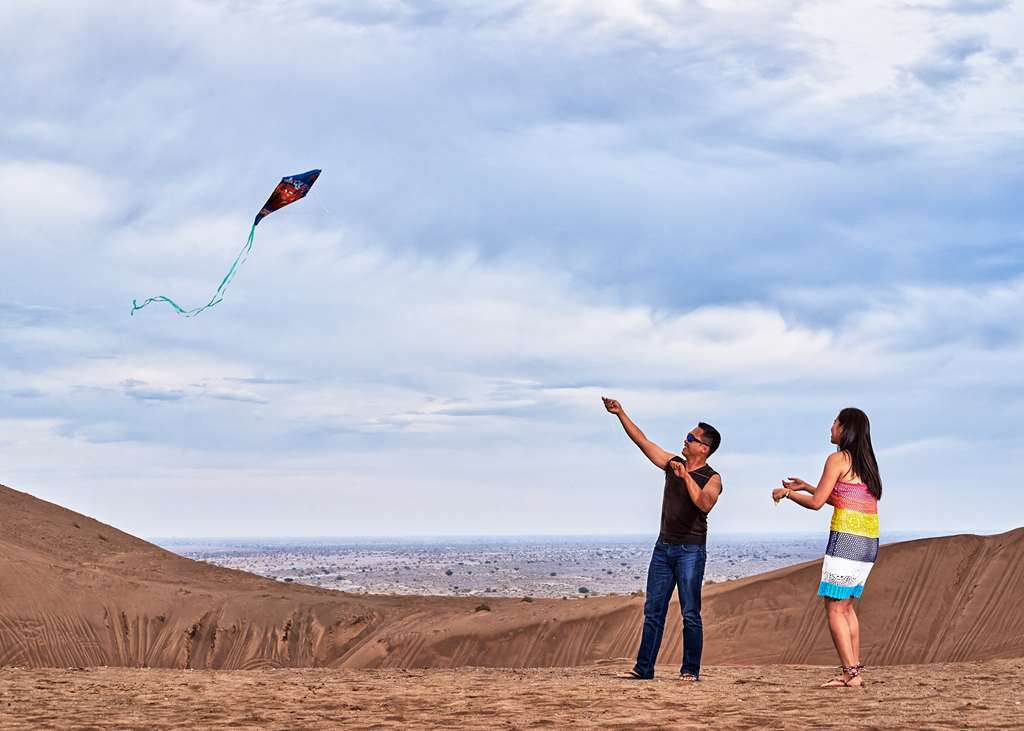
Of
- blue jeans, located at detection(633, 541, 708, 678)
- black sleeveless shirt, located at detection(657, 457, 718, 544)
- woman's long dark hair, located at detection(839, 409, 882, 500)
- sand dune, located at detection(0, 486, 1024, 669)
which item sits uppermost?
woman's long dark hair, located at detection(839, 409, 882, 500)

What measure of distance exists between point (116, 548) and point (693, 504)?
25.4m

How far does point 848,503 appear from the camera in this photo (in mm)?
9633

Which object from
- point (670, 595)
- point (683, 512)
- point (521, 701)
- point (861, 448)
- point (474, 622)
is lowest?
point (474, 622)

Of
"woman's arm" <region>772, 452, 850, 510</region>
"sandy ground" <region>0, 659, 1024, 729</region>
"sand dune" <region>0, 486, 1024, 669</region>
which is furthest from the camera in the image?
"sand dune" <region>0, 486, 1024, 669</region>

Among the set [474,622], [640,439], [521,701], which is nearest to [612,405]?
[640,439]

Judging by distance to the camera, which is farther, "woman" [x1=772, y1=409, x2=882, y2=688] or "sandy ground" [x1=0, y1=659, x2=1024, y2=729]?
"woman" [x1=772, y1=409, x2=882, y2=688]

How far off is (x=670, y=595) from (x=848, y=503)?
182 cm

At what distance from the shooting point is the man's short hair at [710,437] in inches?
400

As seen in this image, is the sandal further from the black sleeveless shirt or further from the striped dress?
the black sleeveless shirt

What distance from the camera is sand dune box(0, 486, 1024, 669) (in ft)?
55.6

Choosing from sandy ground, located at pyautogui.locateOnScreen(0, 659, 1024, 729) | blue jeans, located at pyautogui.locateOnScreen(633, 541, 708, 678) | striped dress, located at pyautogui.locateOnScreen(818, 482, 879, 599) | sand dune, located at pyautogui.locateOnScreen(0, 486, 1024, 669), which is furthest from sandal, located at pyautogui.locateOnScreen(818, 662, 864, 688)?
sand dune, located at pyautogui.locateOnScreen(0, 486, 1024, 669)

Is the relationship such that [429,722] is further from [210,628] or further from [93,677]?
[210,628]

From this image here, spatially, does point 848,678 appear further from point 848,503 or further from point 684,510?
point 684,510

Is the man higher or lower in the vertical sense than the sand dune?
higher
